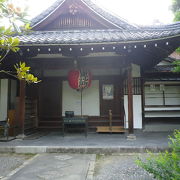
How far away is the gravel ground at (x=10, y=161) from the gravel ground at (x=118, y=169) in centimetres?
197

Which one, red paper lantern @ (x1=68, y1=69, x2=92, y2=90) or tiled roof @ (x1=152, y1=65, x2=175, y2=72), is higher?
tiled roof @ (x1=152, y1=65, x2=175, y2=72)

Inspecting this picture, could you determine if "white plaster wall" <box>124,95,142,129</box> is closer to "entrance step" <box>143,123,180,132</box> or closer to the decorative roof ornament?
"entrance step" <box>143,123,180,132</box>

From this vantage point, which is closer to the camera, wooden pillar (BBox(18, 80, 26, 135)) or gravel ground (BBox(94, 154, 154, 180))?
gravel ground (BBox(94, 154, 154, 180))

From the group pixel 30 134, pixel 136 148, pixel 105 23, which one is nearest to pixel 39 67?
pixel 30 134

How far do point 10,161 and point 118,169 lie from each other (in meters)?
2.82

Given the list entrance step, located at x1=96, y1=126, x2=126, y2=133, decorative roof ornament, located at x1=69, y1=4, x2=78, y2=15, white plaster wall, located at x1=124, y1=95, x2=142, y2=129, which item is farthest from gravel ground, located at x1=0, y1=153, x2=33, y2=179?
decorative roof ornament, located at x1=69, y1=4, x2=78, y2=15

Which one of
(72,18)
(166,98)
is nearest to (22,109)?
(72,18)

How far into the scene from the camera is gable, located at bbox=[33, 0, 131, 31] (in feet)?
Answer: 27.8

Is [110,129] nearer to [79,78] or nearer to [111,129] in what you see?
[111,129]

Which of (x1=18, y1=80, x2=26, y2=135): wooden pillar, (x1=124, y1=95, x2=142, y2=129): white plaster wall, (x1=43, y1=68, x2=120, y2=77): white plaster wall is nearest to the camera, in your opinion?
(x1=18, y1=80, x2=26, y2=135): wooden pillar

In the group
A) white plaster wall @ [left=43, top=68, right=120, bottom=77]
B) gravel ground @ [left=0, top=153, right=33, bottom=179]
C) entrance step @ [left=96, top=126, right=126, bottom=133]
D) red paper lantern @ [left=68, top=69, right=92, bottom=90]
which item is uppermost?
white plaster wall @ [left=43, top=68, right=120, bottom=77]

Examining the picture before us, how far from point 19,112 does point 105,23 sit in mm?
5405

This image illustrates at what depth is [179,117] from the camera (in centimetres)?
905

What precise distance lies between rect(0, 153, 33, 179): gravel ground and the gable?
5.75 m
